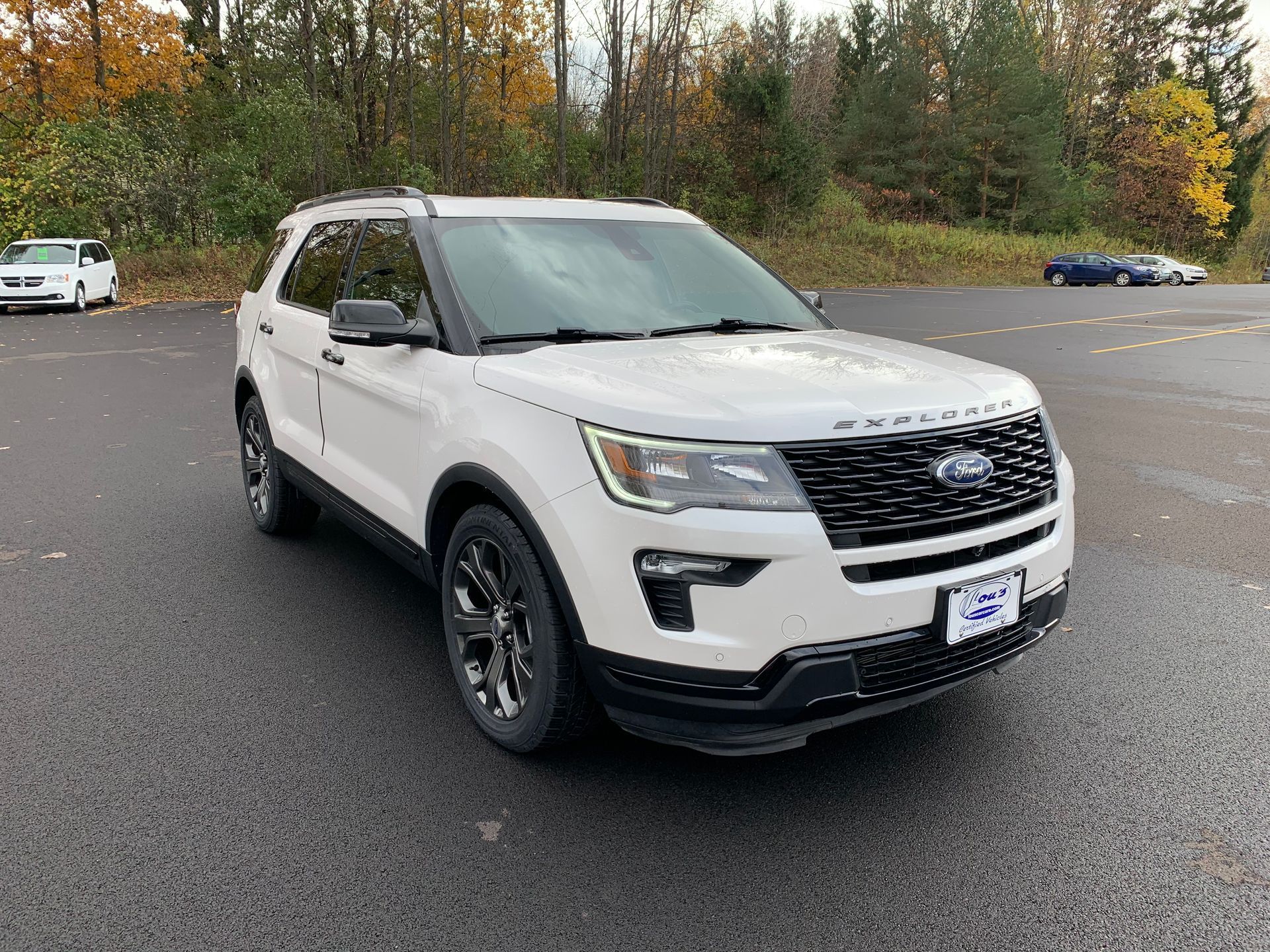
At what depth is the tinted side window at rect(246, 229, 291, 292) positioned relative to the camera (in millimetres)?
Answer: 5391

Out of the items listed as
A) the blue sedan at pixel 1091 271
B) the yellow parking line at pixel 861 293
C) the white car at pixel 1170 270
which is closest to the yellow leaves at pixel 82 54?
the yellow parking line at pixel 861 293

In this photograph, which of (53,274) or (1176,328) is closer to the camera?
(1176,328)

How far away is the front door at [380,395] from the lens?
353cm

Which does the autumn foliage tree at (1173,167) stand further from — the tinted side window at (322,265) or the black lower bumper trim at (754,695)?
the black lower bumper trim at (754,695)

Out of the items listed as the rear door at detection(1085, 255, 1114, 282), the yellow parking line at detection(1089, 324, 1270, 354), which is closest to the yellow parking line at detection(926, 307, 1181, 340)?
the yellow parking line at detection(1089, 324, 1270, 354)

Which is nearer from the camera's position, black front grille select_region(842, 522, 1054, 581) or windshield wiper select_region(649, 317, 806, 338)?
black front grille select_region(842, 522, 1054, 581)

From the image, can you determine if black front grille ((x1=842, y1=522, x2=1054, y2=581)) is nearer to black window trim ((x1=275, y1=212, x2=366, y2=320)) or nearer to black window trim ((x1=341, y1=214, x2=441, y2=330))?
black window trim ((x1=341, y1=214, x2=441, y2=330))

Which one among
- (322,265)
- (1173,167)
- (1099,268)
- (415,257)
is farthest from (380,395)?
(1173,167)

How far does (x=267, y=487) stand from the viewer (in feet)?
17.9

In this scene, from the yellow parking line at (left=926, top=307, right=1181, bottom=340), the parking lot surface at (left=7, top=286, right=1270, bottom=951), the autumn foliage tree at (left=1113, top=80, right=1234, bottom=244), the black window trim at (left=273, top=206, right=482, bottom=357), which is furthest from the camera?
the autumn foliage tree at (left=1113, top=80, right=1234, bottom=244)

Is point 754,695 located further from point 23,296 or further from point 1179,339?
point 23,296

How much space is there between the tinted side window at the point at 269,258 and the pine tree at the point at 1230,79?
66.6 metres

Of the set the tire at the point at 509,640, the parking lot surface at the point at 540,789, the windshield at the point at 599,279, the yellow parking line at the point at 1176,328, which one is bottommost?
the parking lot surface at the point at 540,789

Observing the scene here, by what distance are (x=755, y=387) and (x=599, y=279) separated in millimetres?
1302
